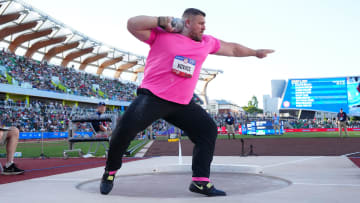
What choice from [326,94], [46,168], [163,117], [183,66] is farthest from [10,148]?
[326,94]

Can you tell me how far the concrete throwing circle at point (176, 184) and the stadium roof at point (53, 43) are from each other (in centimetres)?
2926

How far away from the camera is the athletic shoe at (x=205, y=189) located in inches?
121

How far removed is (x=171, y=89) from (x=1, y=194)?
1842 millimetres

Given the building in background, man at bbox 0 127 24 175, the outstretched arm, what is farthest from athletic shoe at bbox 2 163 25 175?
the building in background

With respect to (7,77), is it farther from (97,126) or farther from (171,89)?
(171,89)

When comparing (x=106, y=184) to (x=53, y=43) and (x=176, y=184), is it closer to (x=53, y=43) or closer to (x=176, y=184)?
(x=176, y=184)

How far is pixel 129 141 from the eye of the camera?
3137 millimetres

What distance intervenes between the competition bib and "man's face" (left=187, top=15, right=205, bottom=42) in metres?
0.23

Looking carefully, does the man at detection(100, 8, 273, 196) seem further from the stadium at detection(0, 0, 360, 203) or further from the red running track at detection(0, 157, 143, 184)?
the red running track at detection(0, 157, 143, 184)

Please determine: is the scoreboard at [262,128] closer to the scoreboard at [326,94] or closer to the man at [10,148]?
the scoreboard at [326,94]

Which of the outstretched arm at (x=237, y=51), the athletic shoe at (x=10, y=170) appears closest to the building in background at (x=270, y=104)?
the athletic shoe at (x=10, y=170)

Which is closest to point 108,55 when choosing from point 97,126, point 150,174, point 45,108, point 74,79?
point 74,79

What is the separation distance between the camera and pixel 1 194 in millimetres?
3107

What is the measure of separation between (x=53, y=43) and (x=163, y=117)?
4083 centimetres
